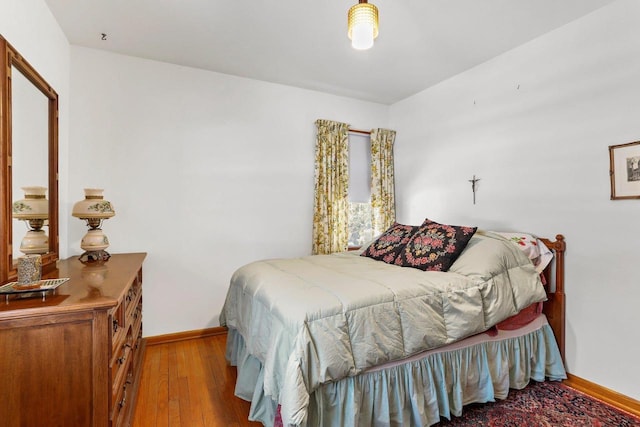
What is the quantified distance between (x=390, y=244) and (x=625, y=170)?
5.33ft

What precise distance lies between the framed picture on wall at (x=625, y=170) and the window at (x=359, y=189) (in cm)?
234

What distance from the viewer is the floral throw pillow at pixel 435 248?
228 cm

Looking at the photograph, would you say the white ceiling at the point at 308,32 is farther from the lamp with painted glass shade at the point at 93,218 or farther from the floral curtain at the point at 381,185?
the lamp with painted glass shade at the point at 93,218

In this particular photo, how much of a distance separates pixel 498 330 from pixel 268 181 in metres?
2.45

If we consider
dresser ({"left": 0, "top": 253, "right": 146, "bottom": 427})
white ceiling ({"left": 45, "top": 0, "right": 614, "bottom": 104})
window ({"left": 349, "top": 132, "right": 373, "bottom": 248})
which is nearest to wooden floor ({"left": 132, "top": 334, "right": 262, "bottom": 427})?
dresser ({"left": 0, "top": 253, "right": 146, "bottom": 427})

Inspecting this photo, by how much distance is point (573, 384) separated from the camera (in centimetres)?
229

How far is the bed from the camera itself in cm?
149

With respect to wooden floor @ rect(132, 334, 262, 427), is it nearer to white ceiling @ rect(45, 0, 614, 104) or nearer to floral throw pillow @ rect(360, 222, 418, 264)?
floral throw pillow @ rect(360, 222, 418, 264)

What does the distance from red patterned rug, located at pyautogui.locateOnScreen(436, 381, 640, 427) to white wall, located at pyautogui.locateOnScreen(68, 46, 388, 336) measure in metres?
2.20

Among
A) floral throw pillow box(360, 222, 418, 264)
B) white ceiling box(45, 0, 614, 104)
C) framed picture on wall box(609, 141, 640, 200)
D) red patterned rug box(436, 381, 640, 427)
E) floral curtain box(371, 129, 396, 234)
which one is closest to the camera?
red patterned rug box(436, 381, 640, 427)

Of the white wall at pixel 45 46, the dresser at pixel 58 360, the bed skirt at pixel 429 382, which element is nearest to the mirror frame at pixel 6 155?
the white wall at pixel 45 46

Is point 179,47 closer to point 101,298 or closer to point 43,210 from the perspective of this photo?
point 43,210

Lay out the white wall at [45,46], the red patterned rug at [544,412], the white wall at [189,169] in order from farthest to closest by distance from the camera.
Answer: the white wall at [189,169] < the red patterned rug at [544,412] < the white wall at [45,46]

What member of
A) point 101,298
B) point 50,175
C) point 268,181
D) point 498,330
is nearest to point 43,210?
point 50,175
